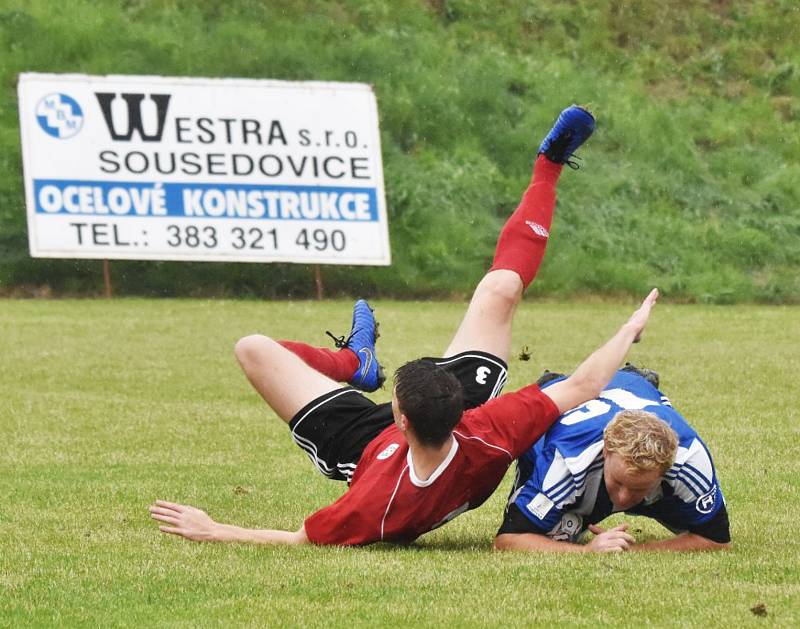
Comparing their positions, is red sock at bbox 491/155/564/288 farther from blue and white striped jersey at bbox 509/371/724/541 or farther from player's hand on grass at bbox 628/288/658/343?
blue and white striped jersey at bbox 509/371/724/541

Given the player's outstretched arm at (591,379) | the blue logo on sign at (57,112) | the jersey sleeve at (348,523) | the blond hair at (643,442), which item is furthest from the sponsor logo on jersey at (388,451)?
the blue logo on sign at (57,112)

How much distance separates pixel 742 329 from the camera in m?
19.0

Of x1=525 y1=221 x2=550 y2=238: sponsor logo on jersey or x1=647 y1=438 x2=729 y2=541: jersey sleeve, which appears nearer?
x1=647 y1=438 x2=729 y2=541: jersey sleeve

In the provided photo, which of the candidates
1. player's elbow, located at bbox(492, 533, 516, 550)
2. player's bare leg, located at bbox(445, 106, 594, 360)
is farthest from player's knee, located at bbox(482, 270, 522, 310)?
player's elbow, located at bbox(492, 533, 516, 550)

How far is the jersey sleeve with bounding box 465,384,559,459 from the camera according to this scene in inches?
241

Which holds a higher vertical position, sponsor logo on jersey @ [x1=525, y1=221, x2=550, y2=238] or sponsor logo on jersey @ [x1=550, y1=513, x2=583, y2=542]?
sponsor logo on jersey @ [x1=525, y1=221, x2=550, y2=238]

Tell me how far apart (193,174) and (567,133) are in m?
15.2

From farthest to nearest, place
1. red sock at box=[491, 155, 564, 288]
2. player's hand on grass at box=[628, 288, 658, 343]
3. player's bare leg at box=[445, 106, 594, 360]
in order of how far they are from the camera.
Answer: red sock at box=[491, 155, 564, 288] → player's bare leg at box=[445, 106, 594, 360] → player's hand on grass at box=[628, 288, 658, 343]

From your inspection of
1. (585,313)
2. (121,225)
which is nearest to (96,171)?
(121,225)

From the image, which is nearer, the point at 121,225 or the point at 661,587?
the point at 661,587

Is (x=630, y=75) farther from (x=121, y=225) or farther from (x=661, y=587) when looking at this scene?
(x=661, y=587)

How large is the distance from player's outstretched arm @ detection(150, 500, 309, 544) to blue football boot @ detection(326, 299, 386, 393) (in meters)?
1.60

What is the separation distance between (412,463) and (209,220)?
57.0 ft

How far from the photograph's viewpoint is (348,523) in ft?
20.1
